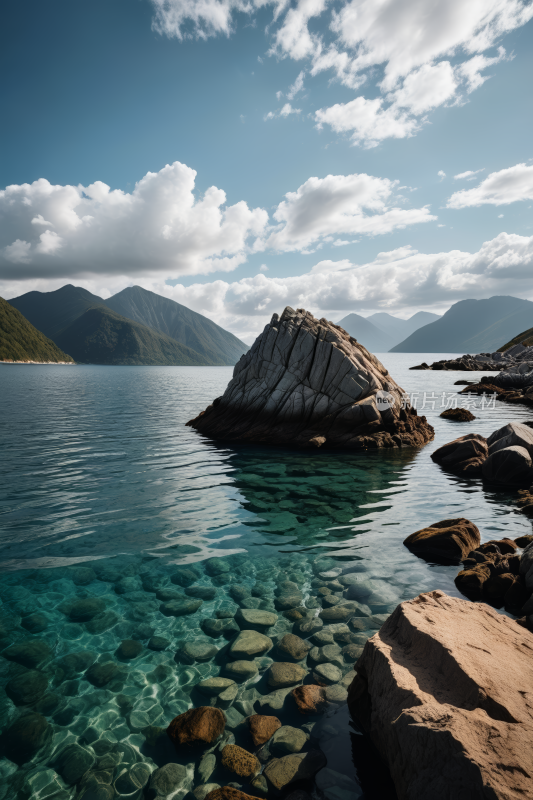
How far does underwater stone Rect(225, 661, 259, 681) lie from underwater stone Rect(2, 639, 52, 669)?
11.8ft

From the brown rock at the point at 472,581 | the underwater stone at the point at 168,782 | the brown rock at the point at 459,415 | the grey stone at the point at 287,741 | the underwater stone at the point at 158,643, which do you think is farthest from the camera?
the brown rock at the point at 459,415

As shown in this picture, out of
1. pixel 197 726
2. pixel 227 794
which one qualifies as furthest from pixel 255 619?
pixel 227 794

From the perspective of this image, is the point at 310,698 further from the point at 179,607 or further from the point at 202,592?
the point at 202,592

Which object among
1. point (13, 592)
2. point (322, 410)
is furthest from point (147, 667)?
point (322, 410)

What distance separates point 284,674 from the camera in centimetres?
647

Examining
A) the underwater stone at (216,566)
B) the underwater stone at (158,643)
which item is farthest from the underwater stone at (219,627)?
the underwater stone at (216,566)

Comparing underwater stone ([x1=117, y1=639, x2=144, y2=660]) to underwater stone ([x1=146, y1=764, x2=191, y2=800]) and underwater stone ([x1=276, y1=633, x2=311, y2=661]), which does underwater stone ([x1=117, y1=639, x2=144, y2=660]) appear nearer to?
underwater stone ([x1=146, y1=764, x2=191, y2=800])

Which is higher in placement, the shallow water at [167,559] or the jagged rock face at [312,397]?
the jagged rock face at [312,397]

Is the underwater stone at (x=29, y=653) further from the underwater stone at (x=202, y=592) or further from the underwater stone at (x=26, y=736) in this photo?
the underwater stone at (x=202, y=592)

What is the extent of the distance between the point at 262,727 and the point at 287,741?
42 cm

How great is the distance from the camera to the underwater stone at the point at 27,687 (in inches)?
242

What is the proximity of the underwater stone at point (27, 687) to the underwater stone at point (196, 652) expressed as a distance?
2.33 m

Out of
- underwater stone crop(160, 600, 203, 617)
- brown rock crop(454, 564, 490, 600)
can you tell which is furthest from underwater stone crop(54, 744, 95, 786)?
brown rock crop(454, 564, 490, 600)

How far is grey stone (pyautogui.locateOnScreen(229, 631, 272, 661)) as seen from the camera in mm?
6996
